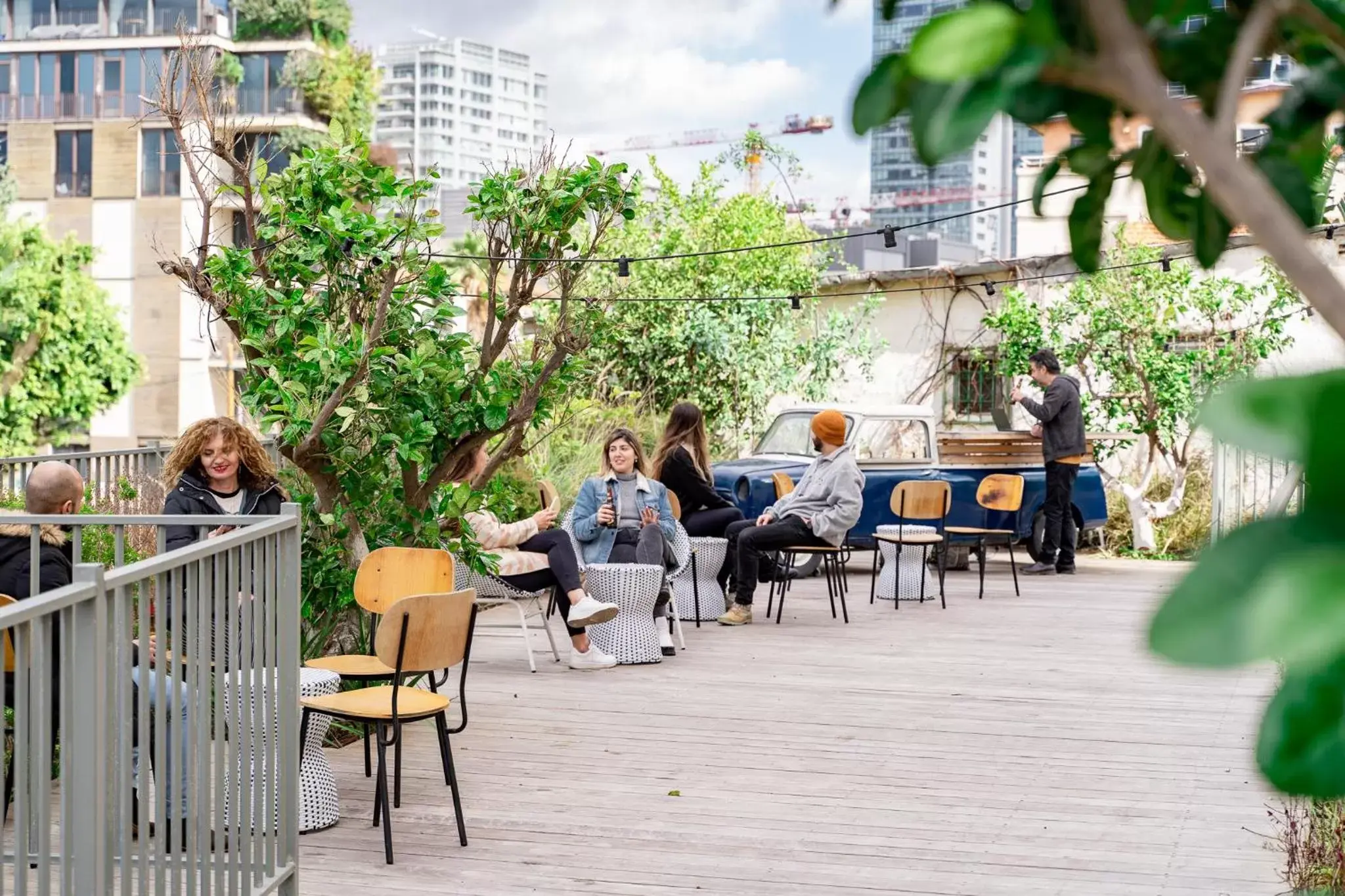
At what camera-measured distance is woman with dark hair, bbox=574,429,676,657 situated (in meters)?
8.93

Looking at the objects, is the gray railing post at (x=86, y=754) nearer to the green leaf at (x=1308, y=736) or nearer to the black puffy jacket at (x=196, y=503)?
the green leaf at (x=1308, y=736)

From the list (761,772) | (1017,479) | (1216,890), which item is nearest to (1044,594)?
(1017,479)

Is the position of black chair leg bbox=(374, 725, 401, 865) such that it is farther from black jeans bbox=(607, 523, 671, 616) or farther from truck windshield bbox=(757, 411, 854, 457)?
truck windshield bbox=(757, 411, 854, 457)

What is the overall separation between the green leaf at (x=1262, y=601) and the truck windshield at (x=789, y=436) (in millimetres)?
12044

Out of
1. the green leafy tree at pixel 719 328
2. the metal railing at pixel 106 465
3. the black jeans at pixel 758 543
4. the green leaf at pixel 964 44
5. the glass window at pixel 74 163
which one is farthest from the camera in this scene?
the glass window at pixel 74 163

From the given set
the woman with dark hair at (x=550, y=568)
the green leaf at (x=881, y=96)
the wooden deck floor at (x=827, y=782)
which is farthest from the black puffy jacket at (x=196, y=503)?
the green leaf at (x=881, y=96)

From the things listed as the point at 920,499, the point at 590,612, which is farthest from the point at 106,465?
the point at 920,499

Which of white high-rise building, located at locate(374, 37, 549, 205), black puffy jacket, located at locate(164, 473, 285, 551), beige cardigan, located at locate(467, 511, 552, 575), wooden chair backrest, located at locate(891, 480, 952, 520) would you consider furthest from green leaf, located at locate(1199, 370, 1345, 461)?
white high-rise building, located at locate(374, 37, 549, 205)

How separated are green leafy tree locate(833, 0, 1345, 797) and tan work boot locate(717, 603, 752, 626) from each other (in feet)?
29.8

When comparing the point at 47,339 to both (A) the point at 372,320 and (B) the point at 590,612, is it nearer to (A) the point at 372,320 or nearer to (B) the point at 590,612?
(B) the point at 590,612

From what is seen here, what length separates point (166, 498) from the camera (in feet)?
→ 19.3

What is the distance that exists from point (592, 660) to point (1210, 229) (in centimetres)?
744

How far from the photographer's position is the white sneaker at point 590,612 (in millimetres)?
8203

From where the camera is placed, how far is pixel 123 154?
1982 inches
